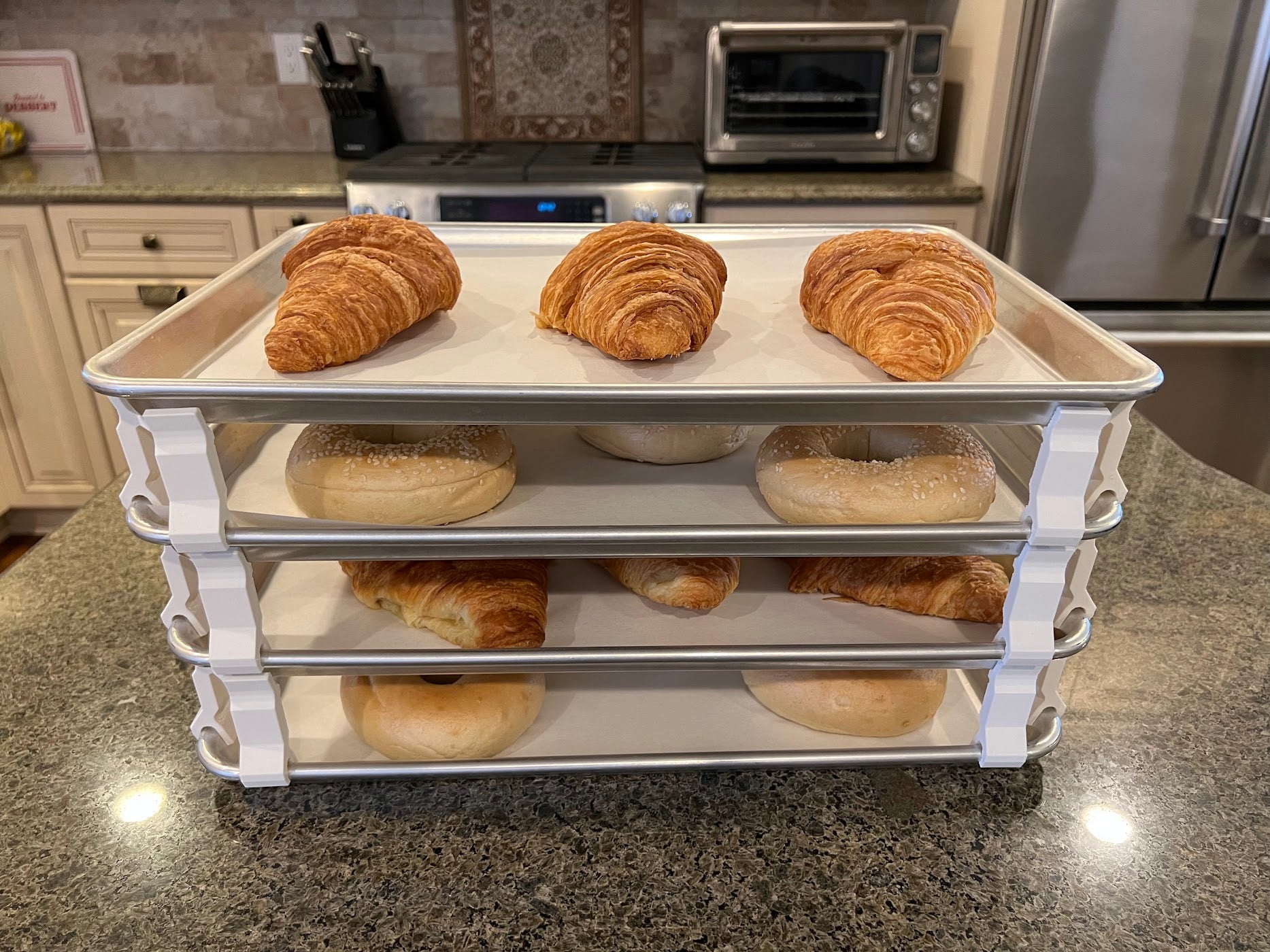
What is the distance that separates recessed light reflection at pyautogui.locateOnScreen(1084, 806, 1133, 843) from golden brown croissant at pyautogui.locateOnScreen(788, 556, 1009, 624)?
0.15 meters

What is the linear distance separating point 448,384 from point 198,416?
146 millimetres

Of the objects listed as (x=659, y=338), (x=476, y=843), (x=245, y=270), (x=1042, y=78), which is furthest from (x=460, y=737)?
(x=1042, y=78)

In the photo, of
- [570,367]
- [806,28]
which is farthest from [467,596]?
[806,28]

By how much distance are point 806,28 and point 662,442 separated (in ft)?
6.28

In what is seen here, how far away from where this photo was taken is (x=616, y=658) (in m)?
0.59

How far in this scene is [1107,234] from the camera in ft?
7.18

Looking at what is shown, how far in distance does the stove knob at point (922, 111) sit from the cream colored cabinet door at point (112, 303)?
6.48 ft

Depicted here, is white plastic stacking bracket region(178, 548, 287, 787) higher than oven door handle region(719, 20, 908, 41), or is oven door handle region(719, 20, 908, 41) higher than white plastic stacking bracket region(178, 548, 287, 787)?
oven door handle region(719, 20, 908, 41)

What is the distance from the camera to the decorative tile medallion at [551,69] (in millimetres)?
2764

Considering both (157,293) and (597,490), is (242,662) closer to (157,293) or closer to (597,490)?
(597,490)

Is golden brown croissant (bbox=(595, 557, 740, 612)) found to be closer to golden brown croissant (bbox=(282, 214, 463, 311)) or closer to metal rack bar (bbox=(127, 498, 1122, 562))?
metal rack bar (bbox=(127, 498, 1122, 562))

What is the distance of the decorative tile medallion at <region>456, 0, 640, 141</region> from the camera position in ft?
9.07

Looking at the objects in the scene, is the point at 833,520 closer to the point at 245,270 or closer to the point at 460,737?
the point at 460,737

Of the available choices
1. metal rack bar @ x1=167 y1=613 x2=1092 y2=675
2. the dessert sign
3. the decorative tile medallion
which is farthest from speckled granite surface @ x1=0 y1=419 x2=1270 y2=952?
the dessert sign
